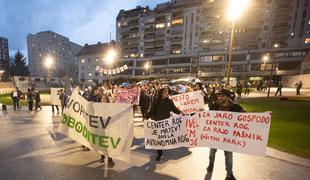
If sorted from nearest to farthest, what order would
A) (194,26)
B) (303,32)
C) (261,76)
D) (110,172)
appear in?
(110,172) → (261,76) → (303,32) → (194,26)

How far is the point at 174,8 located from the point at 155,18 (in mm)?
8880

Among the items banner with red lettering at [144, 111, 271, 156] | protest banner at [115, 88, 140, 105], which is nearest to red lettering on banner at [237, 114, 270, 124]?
banner with red lettering at [144, 111, 271, 156]

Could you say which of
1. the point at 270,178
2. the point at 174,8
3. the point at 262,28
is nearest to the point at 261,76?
the point at 262,28

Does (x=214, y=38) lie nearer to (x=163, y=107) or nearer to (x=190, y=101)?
(x=190, y=101)

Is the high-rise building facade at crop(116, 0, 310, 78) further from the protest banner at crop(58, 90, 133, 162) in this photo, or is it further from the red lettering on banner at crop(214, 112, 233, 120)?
the protest banner at crop(58, 90, 133, 162)

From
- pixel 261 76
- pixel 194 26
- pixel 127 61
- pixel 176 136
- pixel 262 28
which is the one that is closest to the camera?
pixel 176 136

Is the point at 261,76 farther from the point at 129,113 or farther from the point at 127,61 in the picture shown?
the point at 129,113

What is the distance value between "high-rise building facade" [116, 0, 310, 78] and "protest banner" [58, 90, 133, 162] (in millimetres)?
61073

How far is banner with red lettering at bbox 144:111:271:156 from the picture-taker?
4.00 meters

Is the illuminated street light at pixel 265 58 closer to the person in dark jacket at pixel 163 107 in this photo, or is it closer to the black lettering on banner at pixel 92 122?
the person in dark jacket at pixel 163 107

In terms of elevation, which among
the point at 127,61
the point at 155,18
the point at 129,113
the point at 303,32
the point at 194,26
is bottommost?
the point at 129,113

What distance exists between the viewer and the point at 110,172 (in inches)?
179

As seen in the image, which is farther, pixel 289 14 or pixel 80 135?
pixel 289 14

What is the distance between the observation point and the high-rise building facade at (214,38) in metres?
57.4
